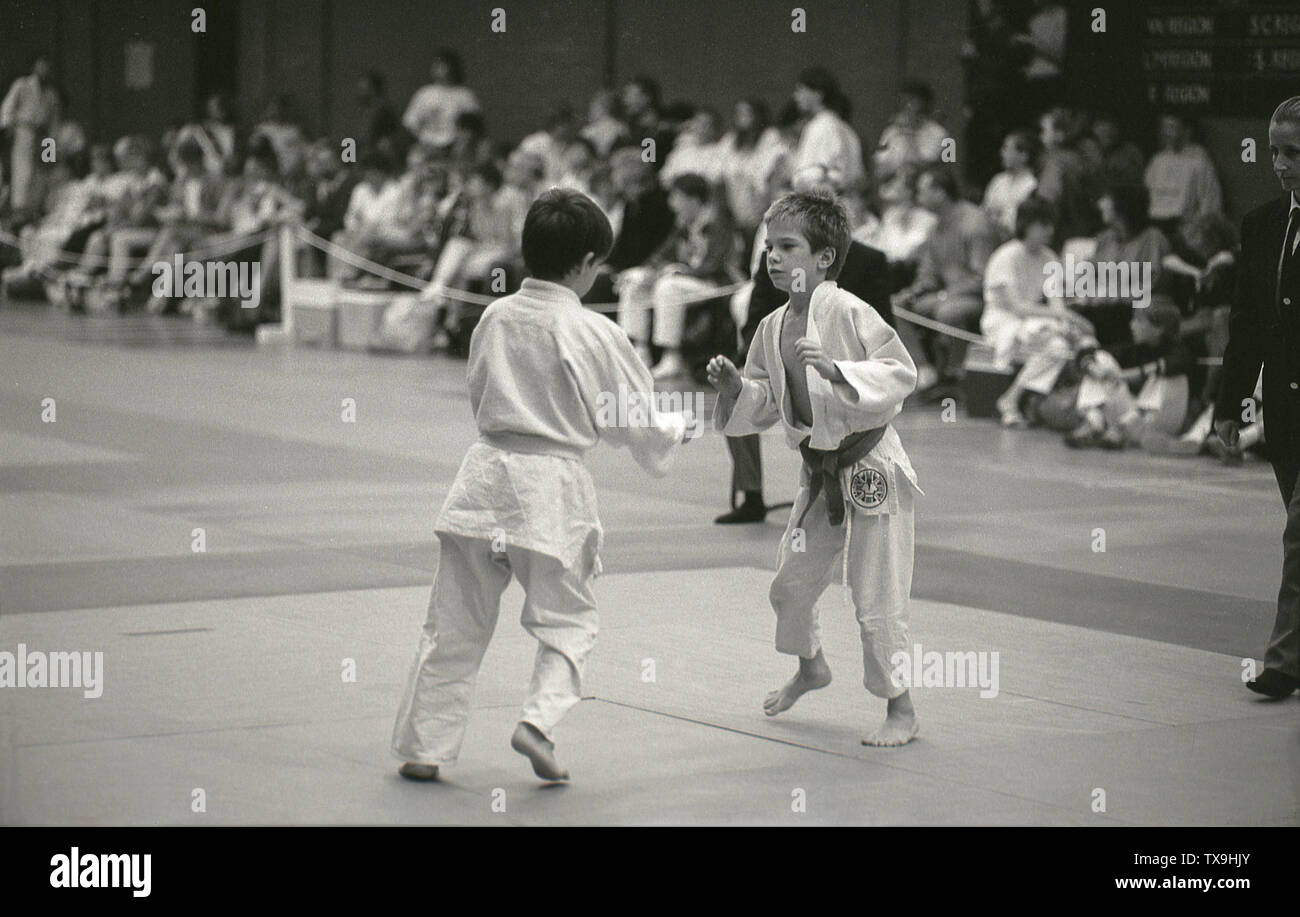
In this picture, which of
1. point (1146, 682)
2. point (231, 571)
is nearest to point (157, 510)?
point (231, 571)

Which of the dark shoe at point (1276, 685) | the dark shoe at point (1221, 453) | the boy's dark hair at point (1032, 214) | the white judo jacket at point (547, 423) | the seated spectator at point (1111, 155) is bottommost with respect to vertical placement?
the dark shoe at point (1221, 453)

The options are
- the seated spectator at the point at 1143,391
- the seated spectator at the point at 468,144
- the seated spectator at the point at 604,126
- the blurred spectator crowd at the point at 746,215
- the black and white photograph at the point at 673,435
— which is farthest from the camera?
the seated spectator at the point at 468,144

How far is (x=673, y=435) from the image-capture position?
550 centimetres

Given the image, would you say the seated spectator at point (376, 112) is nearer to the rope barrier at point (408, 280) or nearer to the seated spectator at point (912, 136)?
the rope barrier at point (408, 280)

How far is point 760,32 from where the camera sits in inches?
790

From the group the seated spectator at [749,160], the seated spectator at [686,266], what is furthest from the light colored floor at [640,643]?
the seated spectator at [749,160]

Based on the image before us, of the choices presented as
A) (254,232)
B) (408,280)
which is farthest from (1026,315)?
(254,232)

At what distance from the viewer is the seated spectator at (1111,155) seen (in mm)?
15328

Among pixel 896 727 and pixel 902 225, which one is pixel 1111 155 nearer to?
pixel 902 225

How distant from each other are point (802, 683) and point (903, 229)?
10.5 meters

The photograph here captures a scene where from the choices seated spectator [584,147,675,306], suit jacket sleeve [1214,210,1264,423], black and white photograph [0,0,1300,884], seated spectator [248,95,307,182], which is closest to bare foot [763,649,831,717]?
black and white photograph [0,0,1300,884]

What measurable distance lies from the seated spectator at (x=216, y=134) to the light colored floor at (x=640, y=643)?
11.9 meters
